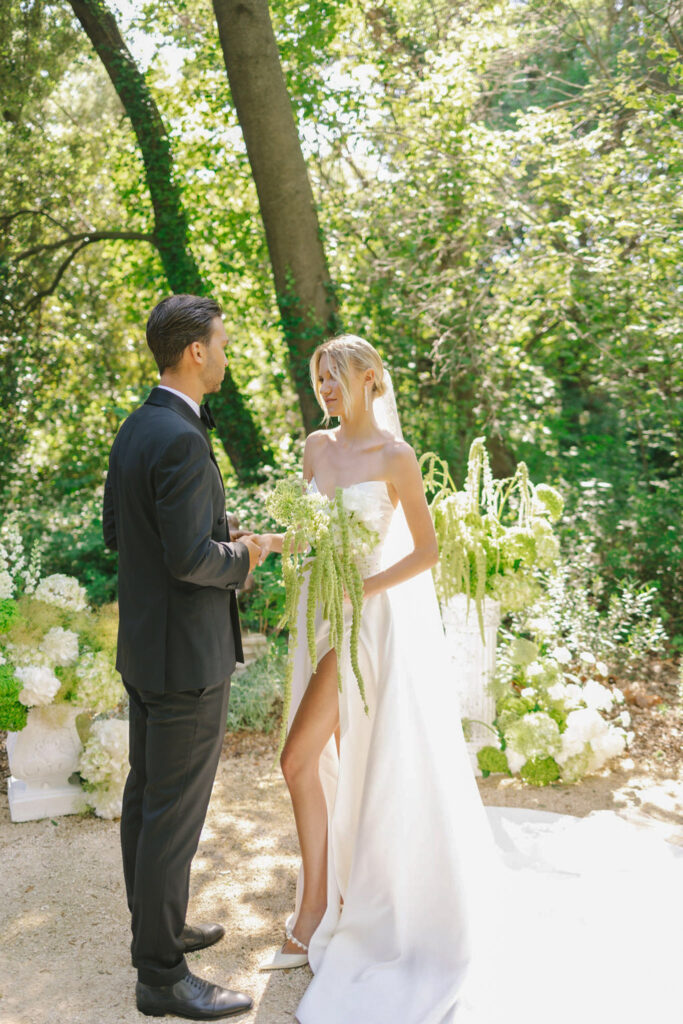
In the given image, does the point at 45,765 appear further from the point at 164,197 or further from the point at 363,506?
the point at 164,197

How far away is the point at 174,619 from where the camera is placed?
266 centimetres

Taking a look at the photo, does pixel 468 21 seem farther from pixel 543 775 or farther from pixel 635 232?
pixel 543 775

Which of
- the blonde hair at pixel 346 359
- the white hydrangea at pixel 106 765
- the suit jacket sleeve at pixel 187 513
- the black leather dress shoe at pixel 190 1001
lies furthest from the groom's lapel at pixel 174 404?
the white hydrangea at pixel 106 765

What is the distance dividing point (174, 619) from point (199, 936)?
1367mm

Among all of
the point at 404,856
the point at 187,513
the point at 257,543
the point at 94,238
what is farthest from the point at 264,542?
the point at 94,238

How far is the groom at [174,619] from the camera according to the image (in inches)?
101

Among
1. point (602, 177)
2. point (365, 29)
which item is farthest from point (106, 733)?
point (365, 29)

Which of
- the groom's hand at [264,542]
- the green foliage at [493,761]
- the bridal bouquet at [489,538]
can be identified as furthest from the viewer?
the green foliage at [493,761]

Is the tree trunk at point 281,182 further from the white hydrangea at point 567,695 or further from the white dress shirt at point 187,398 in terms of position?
the white dress shirt at point 187,398

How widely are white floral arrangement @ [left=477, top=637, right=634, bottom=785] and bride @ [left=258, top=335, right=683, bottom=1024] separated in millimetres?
1149

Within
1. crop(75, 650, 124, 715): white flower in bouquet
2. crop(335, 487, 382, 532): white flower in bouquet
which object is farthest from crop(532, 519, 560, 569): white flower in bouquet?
crop(75, 650, 124, 715): white flower in bouquet

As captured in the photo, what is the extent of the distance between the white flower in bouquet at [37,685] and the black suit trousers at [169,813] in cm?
168

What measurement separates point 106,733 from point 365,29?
749cm

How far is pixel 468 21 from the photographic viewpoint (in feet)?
29.7
